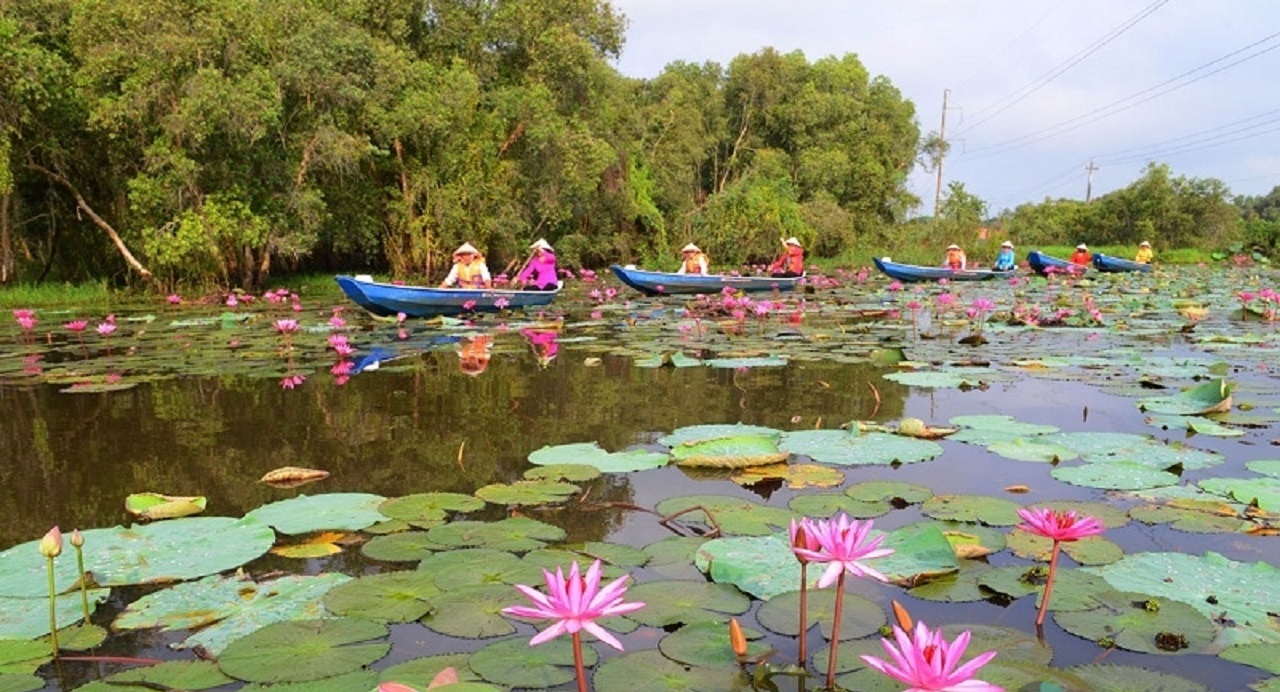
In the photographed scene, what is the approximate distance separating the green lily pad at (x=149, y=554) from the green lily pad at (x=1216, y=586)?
6.63 feet

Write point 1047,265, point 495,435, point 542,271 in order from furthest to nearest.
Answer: point 1047,265 < point 542,271 < point 495,435

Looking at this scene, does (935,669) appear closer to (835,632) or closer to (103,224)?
(835,632)

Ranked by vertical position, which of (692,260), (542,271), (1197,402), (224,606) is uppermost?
(692,260)

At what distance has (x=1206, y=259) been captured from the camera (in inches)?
1073

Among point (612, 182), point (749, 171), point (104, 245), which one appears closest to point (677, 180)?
point (749, 171)

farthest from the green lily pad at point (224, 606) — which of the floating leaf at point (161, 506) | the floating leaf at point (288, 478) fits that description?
the floating leaf at point (288, 478)

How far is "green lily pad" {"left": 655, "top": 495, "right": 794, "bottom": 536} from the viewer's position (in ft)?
6.91

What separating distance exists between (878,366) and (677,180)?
19536mm

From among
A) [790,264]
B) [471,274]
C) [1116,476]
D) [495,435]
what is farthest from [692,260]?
[1116,476]

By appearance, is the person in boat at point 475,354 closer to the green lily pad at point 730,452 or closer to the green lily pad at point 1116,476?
the green lily pad at point 730,452

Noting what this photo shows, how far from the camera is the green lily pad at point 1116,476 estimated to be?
2.42 meters

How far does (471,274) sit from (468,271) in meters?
0.07

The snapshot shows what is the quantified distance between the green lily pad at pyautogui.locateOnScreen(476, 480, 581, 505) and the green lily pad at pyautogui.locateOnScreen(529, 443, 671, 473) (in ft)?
0.72

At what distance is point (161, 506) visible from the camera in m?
2.28
